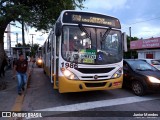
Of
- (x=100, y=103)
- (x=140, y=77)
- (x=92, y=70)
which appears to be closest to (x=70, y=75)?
(x=92, y=70)

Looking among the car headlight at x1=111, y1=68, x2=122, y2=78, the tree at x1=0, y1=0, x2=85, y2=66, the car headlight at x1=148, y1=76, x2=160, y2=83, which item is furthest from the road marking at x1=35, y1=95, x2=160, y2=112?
the tree at x1=0, y1=0, x2=85, y2=66

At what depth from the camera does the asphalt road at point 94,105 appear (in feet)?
20.7

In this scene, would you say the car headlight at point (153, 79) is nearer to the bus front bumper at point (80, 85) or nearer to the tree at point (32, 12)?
the bus front bumper at point (80, 85)

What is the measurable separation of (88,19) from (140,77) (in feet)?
10.2

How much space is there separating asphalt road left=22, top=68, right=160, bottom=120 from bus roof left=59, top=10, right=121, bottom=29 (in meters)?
2.75

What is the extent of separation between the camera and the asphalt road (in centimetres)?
632

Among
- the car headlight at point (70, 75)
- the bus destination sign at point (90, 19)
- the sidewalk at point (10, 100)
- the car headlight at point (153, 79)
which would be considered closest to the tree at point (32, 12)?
the sidewalk at point (10, 100)

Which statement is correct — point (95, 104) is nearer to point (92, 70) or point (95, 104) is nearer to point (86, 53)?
point (92, 70)

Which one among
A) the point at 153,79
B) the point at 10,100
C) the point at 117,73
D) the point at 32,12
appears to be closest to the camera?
the point at 117,73

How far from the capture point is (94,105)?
7410 millimetres

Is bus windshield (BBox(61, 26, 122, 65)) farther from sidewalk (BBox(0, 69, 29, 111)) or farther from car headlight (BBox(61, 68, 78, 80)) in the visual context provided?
sidewalk (BBox(0, 69, 29, 111))

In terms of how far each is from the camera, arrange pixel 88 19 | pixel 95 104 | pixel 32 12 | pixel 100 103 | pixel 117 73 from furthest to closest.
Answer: pixel 32 12 < pixel 117 73 < pixel 88 19 < pixel 100 103 < pixel 95 104

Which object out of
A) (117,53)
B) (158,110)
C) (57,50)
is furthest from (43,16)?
(158,110)

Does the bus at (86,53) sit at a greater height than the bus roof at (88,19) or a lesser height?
lesser
